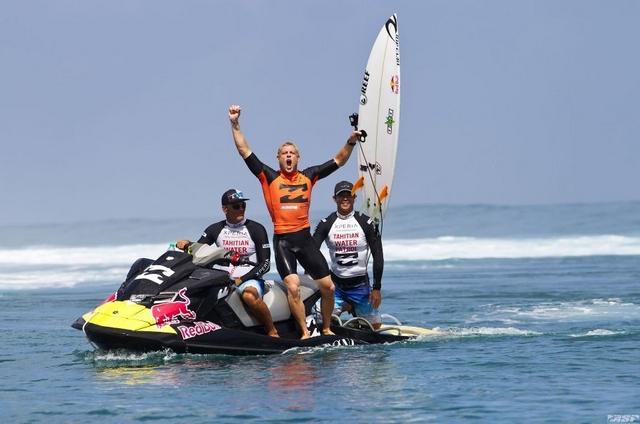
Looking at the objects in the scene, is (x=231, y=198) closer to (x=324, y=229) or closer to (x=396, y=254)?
(x=324, y=229)

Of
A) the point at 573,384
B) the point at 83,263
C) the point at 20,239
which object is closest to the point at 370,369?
the point at 573,384

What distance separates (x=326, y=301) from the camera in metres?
11.9

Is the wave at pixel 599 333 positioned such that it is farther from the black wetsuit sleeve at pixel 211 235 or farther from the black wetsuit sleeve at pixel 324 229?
the black wetsuit sleeve at pixel 211 235

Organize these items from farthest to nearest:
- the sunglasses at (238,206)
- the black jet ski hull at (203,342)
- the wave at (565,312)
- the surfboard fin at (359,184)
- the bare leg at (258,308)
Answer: the wave at (565,312), the surfboard fin at (359,184), the sunglasses at (238,206), the bare leg at (258,308), the black jet ski hull at (203,342)

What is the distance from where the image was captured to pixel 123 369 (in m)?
10.8

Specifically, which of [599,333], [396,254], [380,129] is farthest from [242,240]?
[396,254]

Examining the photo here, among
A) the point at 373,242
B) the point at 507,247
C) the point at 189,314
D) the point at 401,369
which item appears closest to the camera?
the point at 401,369

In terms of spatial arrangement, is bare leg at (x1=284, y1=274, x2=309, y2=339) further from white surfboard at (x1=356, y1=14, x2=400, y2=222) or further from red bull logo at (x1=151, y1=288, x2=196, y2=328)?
white surfboard at (x1=356, y1=14, x2=400, y2=222)

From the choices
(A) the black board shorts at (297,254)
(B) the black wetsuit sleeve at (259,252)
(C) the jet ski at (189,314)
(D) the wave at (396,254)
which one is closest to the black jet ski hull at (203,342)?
(C) the jet ski at (189,314)

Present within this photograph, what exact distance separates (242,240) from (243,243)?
0.11 ft

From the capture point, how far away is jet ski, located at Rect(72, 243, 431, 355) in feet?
35.9

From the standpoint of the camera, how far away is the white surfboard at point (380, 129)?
14.2 m

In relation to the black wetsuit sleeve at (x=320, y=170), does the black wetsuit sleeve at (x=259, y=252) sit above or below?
below

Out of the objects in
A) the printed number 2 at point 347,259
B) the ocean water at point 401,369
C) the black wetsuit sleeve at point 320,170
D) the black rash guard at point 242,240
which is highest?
the black wetsuit sleeve at point 320,170
